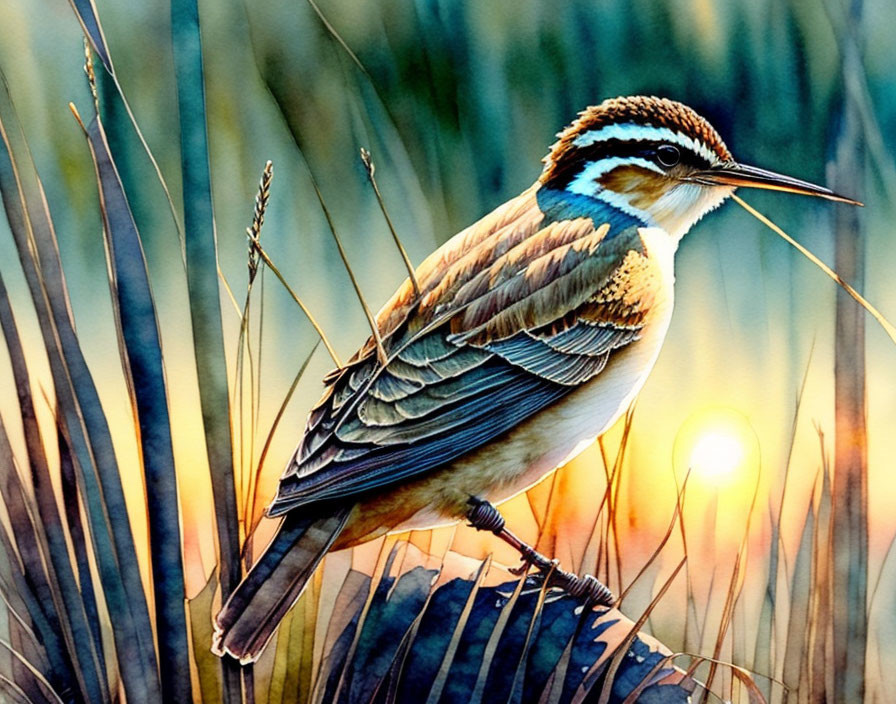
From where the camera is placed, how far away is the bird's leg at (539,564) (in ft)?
6.28

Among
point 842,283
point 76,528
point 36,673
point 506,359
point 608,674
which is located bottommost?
point 36,673

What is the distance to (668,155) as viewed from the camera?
6.27 ft

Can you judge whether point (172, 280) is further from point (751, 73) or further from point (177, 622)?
point (751, 73)

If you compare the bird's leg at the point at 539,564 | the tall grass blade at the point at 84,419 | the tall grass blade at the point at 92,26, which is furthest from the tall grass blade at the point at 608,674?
the tall grass blade at the point at 92,26

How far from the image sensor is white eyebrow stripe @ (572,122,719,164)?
1.91m

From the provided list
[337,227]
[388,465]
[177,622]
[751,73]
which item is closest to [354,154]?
[337,227]

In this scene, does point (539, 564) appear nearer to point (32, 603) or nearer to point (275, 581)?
point (275, 581)

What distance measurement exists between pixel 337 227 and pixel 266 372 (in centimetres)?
31

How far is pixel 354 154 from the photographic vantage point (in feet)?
6.57

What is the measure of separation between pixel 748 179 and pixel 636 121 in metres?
0.24

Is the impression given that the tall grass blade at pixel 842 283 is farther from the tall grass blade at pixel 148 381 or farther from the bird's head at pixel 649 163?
the tall grass blade at pixel 148 381

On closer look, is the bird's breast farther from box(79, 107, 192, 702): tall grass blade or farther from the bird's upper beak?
box(79, 107, 192, 702): tall grass blade

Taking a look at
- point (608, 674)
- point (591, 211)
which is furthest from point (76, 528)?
point (591, 211)

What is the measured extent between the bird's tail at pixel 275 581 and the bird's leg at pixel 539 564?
0.24 metres
